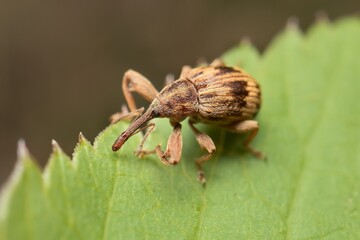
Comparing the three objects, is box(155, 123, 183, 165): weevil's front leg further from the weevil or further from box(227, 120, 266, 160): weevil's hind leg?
box(227, 120, 266, 160): weevil's hind leg

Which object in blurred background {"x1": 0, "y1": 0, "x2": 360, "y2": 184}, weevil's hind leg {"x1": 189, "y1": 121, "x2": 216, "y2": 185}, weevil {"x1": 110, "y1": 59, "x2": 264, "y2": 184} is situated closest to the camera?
weevil's hind leg {"x1": 189, "y1": 121, "x2": 216, "y2": 185}

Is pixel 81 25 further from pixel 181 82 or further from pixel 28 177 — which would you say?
pixel 28 177

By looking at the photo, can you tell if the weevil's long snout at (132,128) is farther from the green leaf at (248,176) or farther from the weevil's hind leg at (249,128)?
the weevil's hind leg at (249,128)

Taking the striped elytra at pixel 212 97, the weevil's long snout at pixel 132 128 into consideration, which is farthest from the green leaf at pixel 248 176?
the striped elytra at pixel 212 97

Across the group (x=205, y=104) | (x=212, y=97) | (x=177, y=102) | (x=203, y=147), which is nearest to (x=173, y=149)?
(x=203, y=147)

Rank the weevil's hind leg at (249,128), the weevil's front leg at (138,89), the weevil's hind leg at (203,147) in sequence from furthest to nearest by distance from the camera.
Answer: the weevil's front leg at (138,89) < the weevil's hind leg at (249,128) < the weevil's hind leg at (203,147)

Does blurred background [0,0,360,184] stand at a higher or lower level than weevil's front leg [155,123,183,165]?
higher

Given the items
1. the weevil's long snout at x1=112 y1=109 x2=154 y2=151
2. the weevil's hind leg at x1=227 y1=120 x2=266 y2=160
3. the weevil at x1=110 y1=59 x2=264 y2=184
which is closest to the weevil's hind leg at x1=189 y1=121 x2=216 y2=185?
the weevil at x1=110 y1=59 x2=264 y2=184
